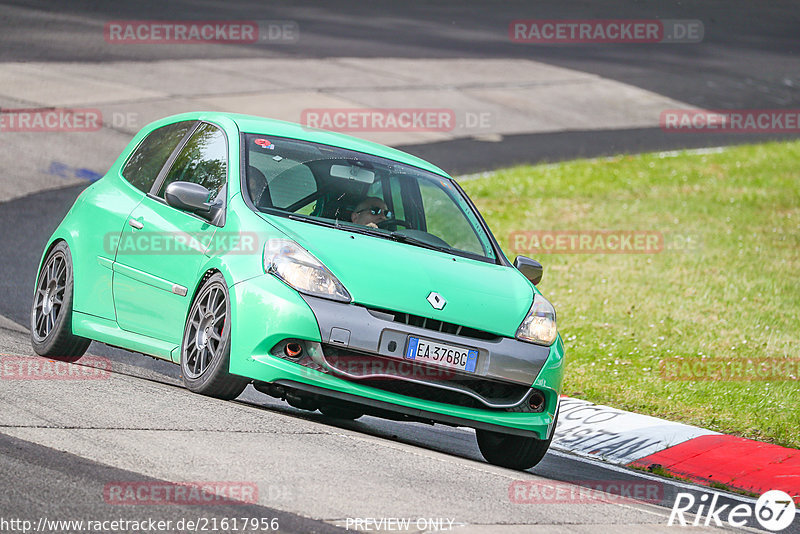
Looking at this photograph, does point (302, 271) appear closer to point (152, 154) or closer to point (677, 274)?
point (152, 154)

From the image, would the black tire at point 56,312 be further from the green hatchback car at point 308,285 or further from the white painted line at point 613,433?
the white painted line at point 613,433

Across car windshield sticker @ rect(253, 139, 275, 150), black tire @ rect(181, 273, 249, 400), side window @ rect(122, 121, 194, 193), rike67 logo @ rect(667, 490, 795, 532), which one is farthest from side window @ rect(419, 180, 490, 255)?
rike67 logo @ rect(667, 490, 795, 532)

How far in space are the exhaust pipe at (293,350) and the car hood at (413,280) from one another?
392mm

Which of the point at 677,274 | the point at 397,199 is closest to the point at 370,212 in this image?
the point at 397,199

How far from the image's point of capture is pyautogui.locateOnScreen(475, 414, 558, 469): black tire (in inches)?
288

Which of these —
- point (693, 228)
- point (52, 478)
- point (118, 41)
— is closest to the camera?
point (52, 478)

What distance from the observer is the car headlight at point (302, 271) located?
666cm

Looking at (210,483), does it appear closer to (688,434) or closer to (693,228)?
(688,434)

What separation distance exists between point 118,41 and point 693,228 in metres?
13.4

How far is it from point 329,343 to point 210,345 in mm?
760

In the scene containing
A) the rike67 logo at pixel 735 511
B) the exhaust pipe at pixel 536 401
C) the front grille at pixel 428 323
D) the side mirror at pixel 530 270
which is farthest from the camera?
the side mirror at pixel 530 270

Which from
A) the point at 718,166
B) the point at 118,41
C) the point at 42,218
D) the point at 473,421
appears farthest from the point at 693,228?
the point at 118,41

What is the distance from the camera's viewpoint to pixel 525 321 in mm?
7039

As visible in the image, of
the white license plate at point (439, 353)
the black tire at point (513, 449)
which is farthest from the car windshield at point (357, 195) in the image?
the black tire at point (513, 449)
